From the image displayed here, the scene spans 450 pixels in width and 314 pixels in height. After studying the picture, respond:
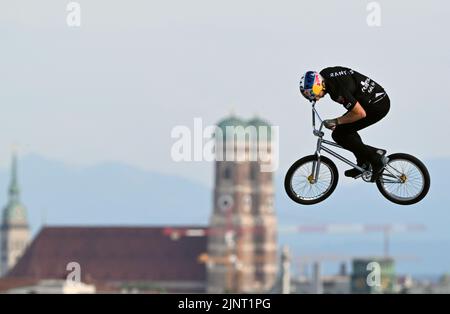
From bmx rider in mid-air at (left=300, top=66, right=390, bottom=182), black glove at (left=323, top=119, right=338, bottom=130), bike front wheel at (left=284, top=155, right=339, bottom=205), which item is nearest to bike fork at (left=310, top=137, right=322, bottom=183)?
bike front wheel at (left=284, top=155, right=339, bottom=205)

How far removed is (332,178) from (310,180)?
1.27ft

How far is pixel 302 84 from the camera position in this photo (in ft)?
87.0

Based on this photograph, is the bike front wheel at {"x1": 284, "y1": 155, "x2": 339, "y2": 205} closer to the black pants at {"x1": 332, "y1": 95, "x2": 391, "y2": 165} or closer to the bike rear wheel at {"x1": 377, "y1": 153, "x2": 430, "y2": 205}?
the black pants at {"x1": 332, "y1": 95, "x2": 391, "y2": 165}

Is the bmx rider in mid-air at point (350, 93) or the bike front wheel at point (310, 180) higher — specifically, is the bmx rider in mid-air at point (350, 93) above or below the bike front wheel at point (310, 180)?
above

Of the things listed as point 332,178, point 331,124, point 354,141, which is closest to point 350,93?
point 331,124

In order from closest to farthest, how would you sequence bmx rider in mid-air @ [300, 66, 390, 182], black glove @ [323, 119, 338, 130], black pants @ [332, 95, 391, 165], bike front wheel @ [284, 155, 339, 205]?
1. bmx rider in mid-air @ [300, 66, 390, 182]
2. black glove @ [323, 119, 338, 130]
3. black pants @ [332, 95, 391, 165]
4. bike front wheel @ [284, 155, 339, 205]

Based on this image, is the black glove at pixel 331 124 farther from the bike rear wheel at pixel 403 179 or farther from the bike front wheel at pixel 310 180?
the bike rear wheel at pixel 403 179

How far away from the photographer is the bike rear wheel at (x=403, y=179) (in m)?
28.0

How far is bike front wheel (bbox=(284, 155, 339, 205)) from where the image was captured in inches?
1098

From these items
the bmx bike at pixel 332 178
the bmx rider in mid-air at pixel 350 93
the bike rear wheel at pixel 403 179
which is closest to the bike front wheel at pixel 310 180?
the bmx bike at pixel 332 178

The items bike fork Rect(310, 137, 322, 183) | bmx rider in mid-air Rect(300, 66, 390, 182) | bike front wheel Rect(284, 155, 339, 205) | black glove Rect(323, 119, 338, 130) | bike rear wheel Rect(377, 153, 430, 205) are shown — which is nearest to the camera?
bmx rider in mid-air Rect(300, 66, 390, 182)
